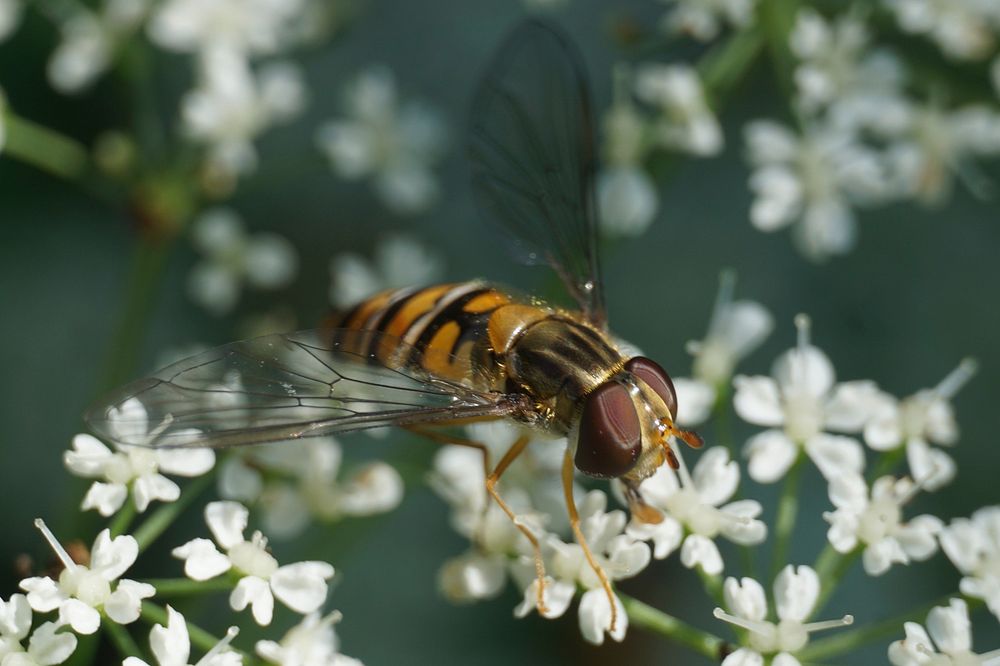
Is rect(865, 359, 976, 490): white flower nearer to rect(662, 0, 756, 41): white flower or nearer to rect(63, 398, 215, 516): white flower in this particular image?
rect(662, 0, 756, 41): white flower

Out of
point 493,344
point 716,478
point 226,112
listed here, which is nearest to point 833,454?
point 716,478

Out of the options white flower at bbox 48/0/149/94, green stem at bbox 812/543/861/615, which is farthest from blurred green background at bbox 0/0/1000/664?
green stem at bbox 812/543/861/615

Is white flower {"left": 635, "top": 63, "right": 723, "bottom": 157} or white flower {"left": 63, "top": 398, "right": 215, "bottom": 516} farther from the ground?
white flower {"left": 635, "top": 63, "right": 723, "bottom": 157}

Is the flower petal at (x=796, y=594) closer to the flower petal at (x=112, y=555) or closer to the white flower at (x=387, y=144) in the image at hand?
the flower petal at (x=112, y=555)

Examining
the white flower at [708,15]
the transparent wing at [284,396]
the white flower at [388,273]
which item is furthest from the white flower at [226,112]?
the transparent wing at [284,396]

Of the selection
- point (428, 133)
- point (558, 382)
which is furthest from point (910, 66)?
point (558, 382)

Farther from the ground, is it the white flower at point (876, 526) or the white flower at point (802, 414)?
the white flower at point (802, 414)

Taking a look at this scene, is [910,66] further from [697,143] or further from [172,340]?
[172,340]
